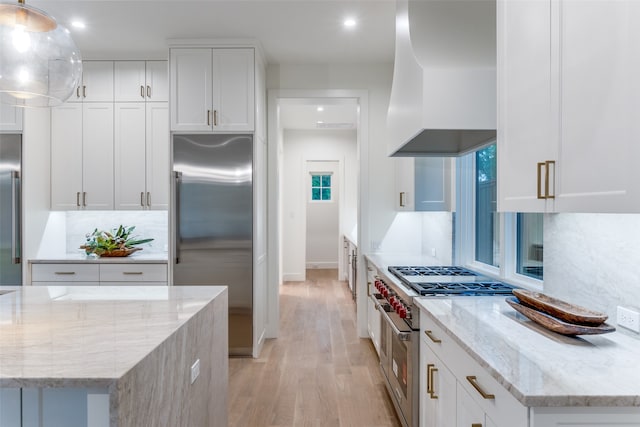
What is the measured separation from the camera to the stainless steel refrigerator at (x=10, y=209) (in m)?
3.61

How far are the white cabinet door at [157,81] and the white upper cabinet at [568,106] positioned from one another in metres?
3.28

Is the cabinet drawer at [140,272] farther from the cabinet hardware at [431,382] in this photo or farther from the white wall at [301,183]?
the white wall at [301,183]

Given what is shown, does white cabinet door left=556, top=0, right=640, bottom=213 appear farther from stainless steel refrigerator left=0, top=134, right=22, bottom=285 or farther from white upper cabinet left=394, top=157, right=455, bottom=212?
stainless steel refrigerator left=0, top=134, right=22, bottom=285

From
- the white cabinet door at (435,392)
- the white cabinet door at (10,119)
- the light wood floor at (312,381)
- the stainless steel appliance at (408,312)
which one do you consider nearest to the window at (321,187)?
the light wood floor at (312,381)

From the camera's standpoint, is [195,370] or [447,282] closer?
[195,370]

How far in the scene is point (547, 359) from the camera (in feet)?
3.96

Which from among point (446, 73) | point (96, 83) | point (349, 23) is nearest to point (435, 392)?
point (446, 73)

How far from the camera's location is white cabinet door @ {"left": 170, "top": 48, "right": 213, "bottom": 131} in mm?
3572

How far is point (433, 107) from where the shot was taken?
177 cm

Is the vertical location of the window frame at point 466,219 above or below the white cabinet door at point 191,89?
below

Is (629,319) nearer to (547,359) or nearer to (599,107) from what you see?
(547,359)

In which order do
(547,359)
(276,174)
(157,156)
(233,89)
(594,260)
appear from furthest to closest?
(276,174), (157,156), (233,89), (594,260), (547,359)

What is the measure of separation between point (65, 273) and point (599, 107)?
4241 millimetres

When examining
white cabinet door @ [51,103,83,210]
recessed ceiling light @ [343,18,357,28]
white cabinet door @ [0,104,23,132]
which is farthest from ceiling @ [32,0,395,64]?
white cabinet door @ [0,104,23,132]
